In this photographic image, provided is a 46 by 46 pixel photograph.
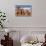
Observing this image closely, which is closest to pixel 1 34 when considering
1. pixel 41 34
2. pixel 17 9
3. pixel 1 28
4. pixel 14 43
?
pixel 1 28

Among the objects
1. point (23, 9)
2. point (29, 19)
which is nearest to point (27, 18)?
point (29, 19)

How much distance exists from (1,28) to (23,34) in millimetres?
621

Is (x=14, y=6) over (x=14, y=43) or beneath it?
over

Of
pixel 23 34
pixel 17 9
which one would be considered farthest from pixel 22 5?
pixel 23 34

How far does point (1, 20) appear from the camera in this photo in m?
3.90

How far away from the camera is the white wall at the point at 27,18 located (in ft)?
13.3

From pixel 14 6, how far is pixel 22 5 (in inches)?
8.7

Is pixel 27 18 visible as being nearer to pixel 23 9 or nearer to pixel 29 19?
pixel 29 19

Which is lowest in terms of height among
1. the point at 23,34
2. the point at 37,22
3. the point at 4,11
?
the point at 23,34

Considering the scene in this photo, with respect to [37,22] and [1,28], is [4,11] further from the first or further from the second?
[37,22]

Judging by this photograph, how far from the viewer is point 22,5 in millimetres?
4070

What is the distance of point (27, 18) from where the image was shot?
4.10 m

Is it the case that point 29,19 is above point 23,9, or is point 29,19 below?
below

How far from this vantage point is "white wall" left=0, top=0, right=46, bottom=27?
13.3 feet
